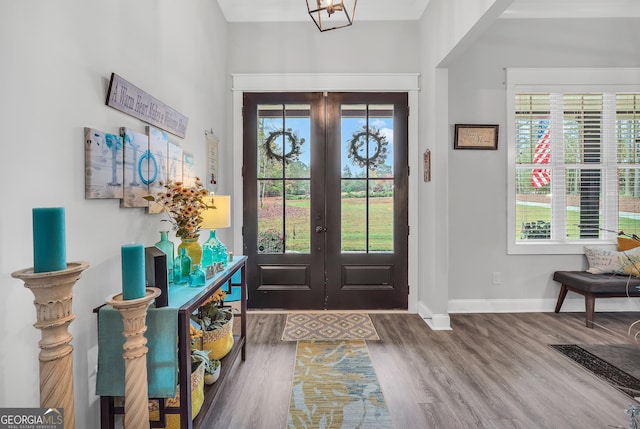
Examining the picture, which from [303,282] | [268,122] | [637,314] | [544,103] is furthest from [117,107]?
→ [637,314]

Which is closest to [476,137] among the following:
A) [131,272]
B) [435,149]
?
[435,149]

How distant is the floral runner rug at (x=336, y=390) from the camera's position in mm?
1745

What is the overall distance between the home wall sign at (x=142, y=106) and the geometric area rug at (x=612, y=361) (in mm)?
3428

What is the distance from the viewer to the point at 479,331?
295cm

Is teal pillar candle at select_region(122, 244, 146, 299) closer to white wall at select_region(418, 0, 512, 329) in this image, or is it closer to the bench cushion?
white wall at select_region(418, 0, 512, 329)

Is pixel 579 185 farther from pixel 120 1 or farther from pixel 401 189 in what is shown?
pixel 120 1

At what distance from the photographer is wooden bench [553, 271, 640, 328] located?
2945 mm

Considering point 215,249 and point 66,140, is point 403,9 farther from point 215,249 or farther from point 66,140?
point 66,140

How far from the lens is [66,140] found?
1.23 meters

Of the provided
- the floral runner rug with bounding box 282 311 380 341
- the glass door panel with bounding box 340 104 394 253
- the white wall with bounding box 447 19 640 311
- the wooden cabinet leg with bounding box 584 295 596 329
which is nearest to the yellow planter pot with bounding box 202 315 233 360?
the floral runner rug with bounding box 282 311 380 341

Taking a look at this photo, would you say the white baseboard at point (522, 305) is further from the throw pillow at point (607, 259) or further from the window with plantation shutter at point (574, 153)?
the window with plantation shutter at point (574, 153)

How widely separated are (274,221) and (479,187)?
2.35 meters

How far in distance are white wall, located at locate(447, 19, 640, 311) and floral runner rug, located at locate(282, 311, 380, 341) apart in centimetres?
113

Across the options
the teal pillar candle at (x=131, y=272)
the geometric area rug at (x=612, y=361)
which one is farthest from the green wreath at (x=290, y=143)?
the geometric area rug at (x=612, y=361)
